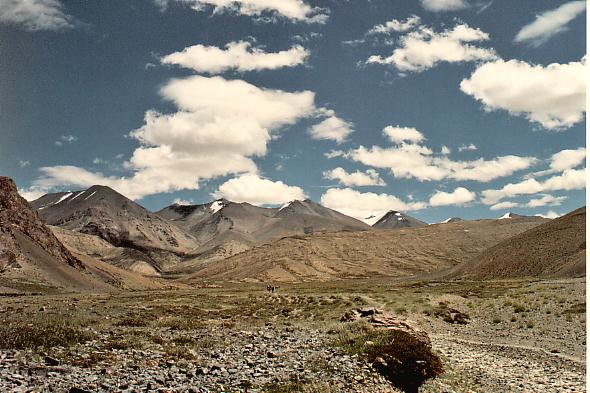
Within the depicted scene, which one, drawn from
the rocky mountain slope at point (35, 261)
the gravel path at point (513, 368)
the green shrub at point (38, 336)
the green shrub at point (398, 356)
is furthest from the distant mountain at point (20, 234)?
the gravel path at point (513, 368)

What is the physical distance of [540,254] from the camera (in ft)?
510

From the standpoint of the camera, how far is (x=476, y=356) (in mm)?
29531

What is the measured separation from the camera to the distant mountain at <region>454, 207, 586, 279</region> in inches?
5335

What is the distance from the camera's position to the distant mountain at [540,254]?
136 meters

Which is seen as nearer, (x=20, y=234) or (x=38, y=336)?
(x=38, y=336)

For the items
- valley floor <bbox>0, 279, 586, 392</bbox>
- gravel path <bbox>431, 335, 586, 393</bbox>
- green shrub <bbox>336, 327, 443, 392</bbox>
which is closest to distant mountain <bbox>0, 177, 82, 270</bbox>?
valley floor <bbox>0, 279, 586, 392</bbox>

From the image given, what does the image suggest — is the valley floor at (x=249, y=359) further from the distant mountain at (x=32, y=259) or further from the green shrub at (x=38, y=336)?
the distant mountain at (x=32, y=259)

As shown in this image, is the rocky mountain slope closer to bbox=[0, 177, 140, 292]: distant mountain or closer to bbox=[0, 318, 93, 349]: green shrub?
bbox=[0, 177, 140, 292]: distant mountain

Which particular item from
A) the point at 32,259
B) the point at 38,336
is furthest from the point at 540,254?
the point at 38,336

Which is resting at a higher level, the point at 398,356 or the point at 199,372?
the point at 398,356

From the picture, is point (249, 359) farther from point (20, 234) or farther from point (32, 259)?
point (20, 234)

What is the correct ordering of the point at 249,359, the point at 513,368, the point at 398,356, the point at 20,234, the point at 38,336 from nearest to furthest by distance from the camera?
the point at 398,356, the point at 249,359, the point at 38,336, the point at 513,368, the point at 20,234

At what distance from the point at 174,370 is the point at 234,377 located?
2724 mm

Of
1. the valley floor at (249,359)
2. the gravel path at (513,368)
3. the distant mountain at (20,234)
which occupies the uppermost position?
the distant mountain at (20,234)
